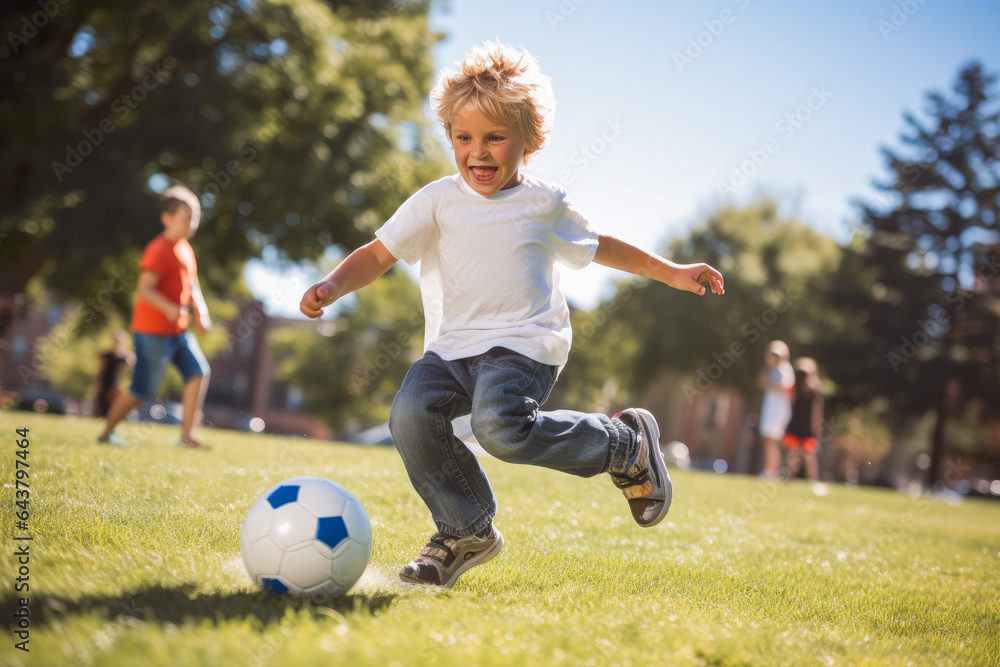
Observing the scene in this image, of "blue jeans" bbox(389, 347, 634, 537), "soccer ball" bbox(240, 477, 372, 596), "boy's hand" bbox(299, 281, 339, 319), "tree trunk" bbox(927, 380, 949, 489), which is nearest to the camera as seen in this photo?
"soccer ball" bbox(240, 477, 372, 596)

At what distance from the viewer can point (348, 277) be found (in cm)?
356

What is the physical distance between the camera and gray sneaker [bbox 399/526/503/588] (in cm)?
333

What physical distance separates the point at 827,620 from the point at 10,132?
15.8 m

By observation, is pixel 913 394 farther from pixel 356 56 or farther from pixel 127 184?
pixel 127 184

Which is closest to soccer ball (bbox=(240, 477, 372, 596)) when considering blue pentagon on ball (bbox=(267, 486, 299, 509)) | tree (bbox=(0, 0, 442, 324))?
blue pentagon on ball (bbox=(267, 486, 299, 509))

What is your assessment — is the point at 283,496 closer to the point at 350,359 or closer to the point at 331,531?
the point at 331,531

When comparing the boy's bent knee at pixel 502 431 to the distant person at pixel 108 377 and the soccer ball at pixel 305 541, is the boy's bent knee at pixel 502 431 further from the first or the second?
the distant person at pixel 108 377

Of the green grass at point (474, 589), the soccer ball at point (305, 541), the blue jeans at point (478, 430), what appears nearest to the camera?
the green grass at point (474, 589)

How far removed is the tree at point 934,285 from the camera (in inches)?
1133

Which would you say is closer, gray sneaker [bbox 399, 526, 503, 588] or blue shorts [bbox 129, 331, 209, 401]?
gray sneaker [bbox 399, 526, 503, 588]

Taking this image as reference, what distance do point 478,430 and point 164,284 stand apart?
484 centimetres

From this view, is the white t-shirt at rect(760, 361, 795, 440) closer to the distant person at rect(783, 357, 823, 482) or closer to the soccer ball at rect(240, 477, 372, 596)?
the distant person at rect(783, 357, 823, 482)

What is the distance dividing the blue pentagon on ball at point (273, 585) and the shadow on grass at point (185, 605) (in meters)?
0.02

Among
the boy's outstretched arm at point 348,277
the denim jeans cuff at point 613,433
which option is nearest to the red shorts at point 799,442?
the denim jeans cuff at point 613,433
